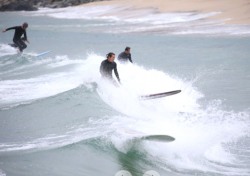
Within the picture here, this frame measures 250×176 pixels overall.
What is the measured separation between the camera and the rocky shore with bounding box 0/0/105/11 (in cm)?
5800

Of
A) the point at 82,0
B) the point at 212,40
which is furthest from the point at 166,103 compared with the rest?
the point at 82,0

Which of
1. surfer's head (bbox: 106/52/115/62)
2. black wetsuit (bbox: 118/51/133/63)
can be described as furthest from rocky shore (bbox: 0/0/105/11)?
surfer's head (bbox: 106/52/115/62)

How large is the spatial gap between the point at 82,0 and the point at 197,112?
4796 centimetres

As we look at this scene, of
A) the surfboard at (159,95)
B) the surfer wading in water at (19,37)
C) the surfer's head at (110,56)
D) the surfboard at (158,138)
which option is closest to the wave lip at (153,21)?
the surfer wading in water at (19,37)

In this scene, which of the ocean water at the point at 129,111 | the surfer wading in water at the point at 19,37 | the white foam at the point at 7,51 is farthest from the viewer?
the white foam at the point at 7,51

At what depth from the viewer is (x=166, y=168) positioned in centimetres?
→ 781

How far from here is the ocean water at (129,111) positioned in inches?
313

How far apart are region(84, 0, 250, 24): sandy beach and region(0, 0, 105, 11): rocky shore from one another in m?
8.17

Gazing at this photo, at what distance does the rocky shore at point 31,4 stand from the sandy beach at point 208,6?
8.17m

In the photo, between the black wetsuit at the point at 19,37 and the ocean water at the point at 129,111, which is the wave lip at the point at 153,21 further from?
the black wetsuit at the point at 19,37

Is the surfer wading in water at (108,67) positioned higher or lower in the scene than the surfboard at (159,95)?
higher

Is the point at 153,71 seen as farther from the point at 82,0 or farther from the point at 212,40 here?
the point at 82,0

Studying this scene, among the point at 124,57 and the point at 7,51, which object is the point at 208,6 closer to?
the point at 7,51

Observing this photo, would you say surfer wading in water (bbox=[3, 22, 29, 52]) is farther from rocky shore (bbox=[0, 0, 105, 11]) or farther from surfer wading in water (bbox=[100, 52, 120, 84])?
rocky shore (bbox=[0, 0, 105, 11])
